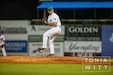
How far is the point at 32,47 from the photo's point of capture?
68.4 ft

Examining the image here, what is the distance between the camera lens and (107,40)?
66.7 ft

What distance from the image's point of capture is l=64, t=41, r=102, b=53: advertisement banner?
20359 millimetres

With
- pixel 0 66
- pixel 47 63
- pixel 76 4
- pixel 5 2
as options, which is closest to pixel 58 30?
pixel 47 63

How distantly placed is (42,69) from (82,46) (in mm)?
9159

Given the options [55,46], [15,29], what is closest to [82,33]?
[55,46]

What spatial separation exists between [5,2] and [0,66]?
39.2 feet

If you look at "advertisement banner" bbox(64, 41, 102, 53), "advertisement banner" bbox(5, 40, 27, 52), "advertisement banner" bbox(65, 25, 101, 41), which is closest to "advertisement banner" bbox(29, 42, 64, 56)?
"advertisement banner" bbox(64, 41, 102, 53)

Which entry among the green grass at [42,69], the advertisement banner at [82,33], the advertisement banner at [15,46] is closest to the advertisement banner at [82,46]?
the advertisement banner at [82,33]

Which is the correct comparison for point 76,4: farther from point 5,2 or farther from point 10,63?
point 10,63

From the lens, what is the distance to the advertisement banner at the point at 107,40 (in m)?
20.2

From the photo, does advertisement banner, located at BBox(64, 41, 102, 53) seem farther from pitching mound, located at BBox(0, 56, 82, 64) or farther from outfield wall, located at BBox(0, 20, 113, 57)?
pitching mound, located at BBox(0, 56, 82, 64)

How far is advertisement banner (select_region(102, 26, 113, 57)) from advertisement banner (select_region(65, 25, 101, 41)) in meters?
0.28

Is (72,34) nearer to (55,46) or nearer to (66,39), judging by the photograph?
(66,39)

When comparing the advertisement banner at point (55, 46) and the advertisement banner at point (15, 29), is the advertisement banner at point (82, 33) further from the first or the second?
the advertisement banner at point (15, 29)
